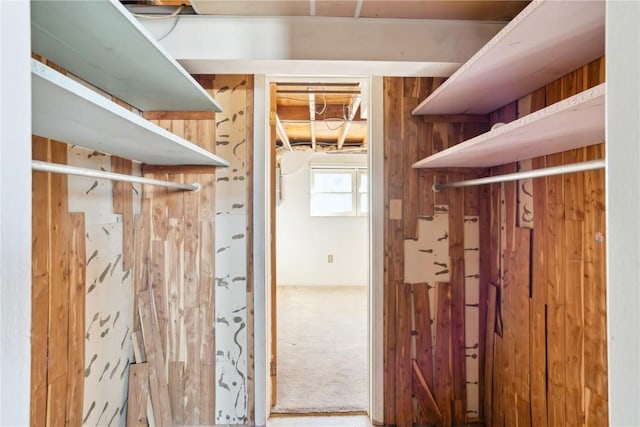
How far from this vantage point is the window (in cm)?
568

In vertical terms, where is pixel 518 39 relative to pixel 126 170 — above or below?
above

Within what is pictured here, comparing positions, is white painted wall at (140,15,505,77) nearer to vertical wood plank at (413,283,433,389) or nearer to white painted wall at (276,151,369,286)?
vertical wood plank at (413,283,433,389)

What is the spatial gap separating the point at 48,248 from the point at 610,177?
63.4 inches

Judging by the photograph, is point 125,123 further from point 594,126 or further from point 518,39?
point 594,126

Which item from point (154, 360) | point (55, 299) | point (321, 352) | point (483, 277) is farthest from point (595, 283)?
point (321, 352)

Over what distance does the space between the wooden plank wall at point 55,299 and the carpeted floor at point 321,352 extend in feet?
4.38

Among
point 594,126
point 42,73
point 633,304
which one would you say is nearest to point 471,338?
point 594,126

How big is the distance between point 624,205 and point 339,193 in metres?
5.30

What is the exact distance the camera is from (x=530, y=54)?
1.24m

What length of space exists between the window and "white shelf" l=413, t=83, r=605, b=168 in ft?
12.9

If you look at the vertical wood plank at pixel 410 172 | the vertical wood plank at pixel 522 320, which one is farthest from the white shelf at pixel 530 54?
the vertical wood plank at pixel 522 320

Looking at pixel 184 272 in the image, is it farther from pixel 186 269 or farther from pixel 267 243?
pixel 267 243

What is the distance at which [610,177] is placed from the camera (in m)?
0.48
